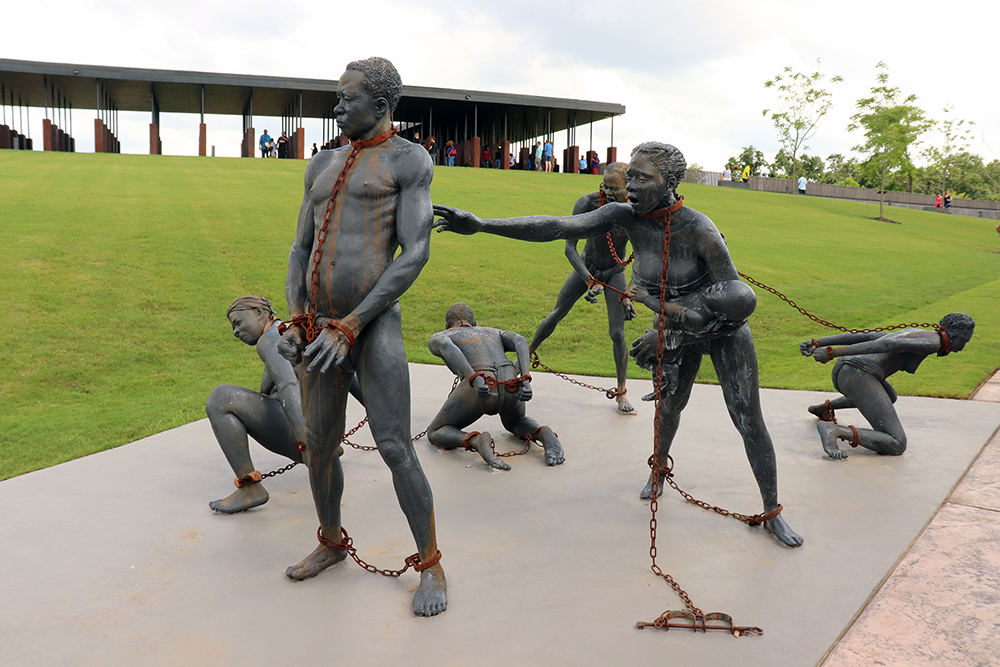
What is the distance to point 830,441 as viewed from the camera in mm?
5930

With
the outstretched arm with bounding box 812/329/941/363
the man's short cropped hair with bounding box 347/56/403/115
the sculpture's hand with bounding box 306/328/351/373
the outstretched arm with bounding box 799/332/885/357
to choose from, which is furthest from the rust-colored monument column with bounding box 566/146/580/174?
the sculpture's hand with bounding box 306/328/351/373

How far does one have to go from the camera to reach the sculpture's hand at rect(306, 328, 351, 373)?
10.5 feet

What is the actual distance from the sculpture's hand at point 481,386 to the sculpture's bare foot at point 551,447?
66 cm

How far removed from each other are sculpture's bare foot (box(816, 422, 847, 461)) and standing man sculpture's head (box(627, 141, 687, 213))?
114 inches

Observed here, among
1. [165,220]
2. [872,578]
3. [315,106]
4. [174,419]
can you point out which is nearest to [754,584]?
[872,578]

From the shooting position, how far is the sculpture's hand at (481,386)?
5527 millimetres

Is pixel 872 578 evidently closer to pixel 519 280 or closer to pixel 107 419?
pixel 107 419

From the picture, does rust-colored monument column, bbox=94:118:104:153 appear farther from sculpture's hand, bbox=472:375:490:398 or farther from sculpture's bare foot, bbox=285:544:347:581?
sculpture's bare foot, bbox=285:544:347:581

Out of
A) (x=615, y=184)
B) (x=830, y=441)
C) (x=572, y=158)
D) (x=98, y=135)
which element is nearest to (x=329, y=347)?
(x=615, y=184)

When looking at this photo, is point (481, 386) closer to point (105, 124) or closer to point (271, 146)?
point (271, 146)

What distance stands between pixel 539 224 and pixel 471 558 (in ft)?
6.16

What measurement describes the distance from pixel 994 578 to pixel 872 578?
65 cm

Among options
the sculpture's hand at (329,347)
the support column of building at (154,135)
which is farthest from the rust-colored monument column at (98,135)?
the sculpture's hand at (329,347)

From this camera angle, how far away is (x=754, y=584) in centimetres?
379
